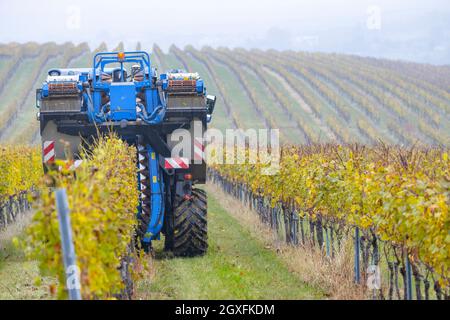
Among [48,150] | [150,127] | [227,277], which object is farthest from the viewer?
[150,127]

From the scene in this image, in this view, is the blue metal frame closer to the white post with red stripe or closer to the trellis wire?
the white post with red stripe

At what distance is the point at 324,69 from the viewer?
278 feet

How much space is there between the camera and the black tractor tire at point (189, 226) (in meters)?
12.4

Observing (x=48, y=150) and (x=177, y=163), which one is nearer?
(x=48, y=150)

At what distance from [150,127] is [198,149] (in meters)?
0.88

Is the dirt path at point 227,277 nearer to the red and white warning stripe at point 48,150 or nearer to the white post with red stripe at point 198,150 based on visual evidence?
the white post with red stripe at point 198,150

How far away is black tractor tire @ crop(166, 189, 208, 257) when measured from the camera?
12.4 meters

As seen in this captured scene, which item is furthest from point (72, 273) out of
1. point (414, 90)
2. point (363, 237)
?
point (414, 90)

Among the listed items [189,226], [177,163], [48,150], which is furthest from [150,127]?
[189,226]

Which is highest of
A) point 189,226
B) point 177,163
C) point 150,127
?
point 150,127

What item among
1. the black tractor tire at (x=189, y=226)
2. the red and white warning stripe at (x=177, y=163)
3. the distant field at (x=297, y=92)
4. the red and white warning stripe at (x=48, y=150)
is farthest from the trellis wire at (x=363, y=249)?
the distant field at (x=297, y=92)

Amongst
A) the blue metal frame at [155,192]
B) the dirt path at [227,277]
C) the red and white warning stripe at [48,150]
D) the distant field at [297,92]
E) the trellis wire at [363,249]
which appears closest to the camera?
the trellis wire at [363,249]

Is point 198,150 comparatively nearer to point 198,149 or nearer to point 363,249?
point 198,149

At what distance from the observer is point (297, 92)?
72438mm
